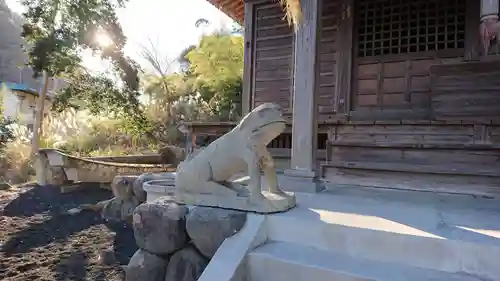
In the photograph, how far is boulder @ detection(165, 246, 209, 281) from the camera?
2.71m

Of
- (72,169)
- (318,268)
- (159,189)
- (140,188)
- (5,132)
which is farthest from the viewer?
(5,132)

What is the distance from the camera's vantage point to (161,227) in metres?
2.80

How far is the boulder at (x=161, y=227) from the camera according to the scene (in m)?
2.76

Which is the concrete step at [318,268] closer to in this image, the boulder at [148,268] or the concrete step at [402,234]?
the concrete step at [402,234]

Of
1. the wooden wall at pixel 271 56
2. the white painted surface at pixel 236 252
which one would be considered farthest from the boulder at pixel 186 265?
the wooden wall at pixel 271 56

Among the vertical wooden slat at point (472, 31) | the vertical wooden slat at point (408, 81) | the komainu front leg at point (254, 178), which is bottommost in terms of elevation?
the komainu front leg at point (254, 178)

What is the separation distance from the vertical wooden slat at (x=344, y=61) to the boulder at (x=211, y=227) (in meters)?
3.97

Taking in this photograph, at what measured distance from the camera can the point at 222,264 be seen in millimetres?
2354

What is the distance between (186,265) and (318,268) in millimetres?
1067

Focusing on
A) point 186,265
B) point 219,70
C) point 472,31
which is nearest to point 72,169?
point 219,70

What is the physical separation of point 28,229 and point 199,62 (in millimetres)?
9664

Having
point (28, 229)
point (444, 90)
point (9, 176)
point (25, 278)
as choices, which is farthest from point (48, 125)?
point (444, 90)

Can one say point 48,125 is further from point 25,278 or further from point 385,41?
point 385,41

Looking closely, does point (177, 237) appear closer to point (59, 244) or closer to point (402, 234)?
point (402, 234)
